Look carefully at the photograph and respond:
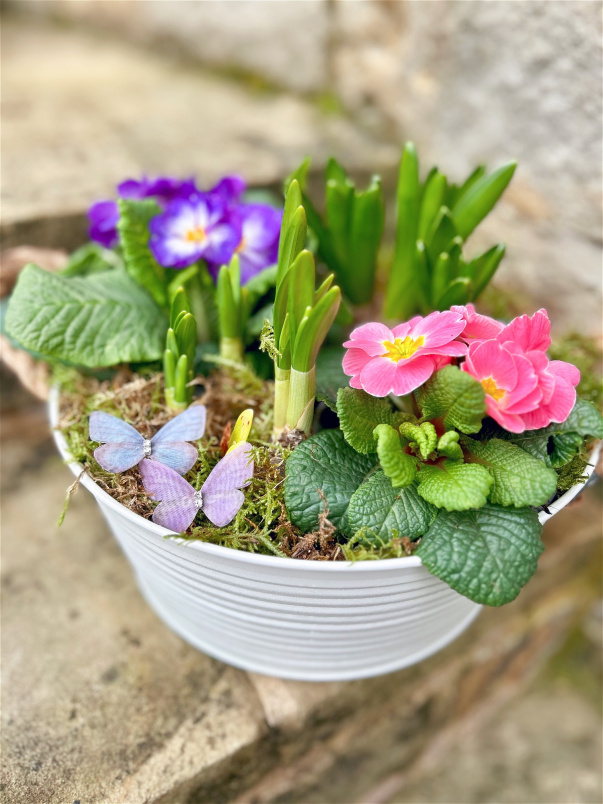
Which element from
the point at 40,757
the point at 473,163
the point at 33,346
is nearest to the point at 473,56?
the point at 473,163

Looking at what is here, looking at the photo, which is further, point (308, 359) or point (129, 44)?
point (129, 44)

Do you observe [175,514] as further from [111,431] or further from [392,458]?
[392,458]

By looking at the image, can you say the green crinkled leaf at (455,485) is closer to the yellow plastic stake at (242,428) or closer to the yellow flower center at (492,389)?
the yellow flower center at (492,389)

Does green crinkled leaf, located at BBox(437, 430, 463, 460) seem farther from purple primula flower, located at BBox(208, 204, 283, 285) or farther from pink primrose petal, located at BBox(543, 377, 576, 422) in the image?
purple primula flower, located at BBox(208, 204, 283, 285)

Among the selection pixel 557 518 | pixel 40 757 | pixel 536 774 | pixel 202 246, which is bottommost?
pixel 536 774

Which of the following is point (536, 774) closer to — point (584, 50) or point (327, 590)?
point (327, 590)

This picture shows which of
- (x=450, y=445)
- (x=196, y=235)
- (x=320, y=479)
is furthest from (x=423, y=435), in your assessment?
(x=196, y=235)
